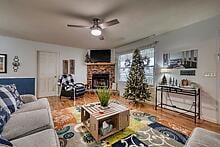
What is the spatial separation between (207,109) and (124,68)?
369cm

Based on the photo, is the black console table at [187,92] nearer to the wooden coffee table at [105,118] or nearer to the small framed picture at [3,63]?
the wooden coffee table at [105,118]

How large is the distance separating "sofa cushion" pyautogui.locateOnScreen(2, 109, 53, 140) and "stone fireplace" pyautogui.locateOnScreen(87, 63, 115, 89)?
5.19m

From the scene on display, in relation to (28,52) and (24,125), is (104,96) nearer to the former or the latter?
(24,125)

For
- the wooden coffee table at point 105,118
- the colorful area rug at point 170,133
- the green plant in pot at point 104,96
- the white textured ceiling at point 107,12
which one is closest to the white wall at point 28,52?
the white textured ceiling at point 107,12

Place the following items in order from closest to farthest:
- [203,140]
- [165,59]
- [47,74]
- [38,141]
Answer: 1. [38,141]
2. [203,140]
3. [165,59]
4. [47,74]

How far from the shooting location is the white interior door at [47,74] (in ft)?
19.2

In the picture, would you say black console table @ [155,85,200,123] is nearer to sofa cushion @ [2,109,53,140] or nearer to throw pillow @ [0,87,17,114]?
sofa cushion @ [2,109,53,140]

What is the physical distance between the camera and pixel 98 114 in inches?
93.7

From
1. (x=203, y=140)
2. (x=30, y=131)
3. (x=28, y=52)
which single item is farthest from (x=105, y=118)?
(x=28, y=52)

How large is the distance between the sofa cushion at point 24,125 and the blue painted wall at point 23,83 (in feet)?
11.5

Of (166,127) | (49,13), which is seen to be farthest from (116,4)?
(166,127)

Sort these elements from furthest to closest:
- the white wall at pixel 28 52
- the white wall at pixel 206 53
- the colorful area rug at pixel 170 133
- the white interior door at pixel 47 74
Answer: the white interior door at pixel 47 74
the white wall at pixel 28 52
the white wall at pixel 206 53
the colorful area rug at pixel 170 133

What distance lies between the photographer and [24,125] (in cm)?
167

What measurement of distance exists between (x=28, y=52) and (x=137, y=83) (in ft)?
14.3
